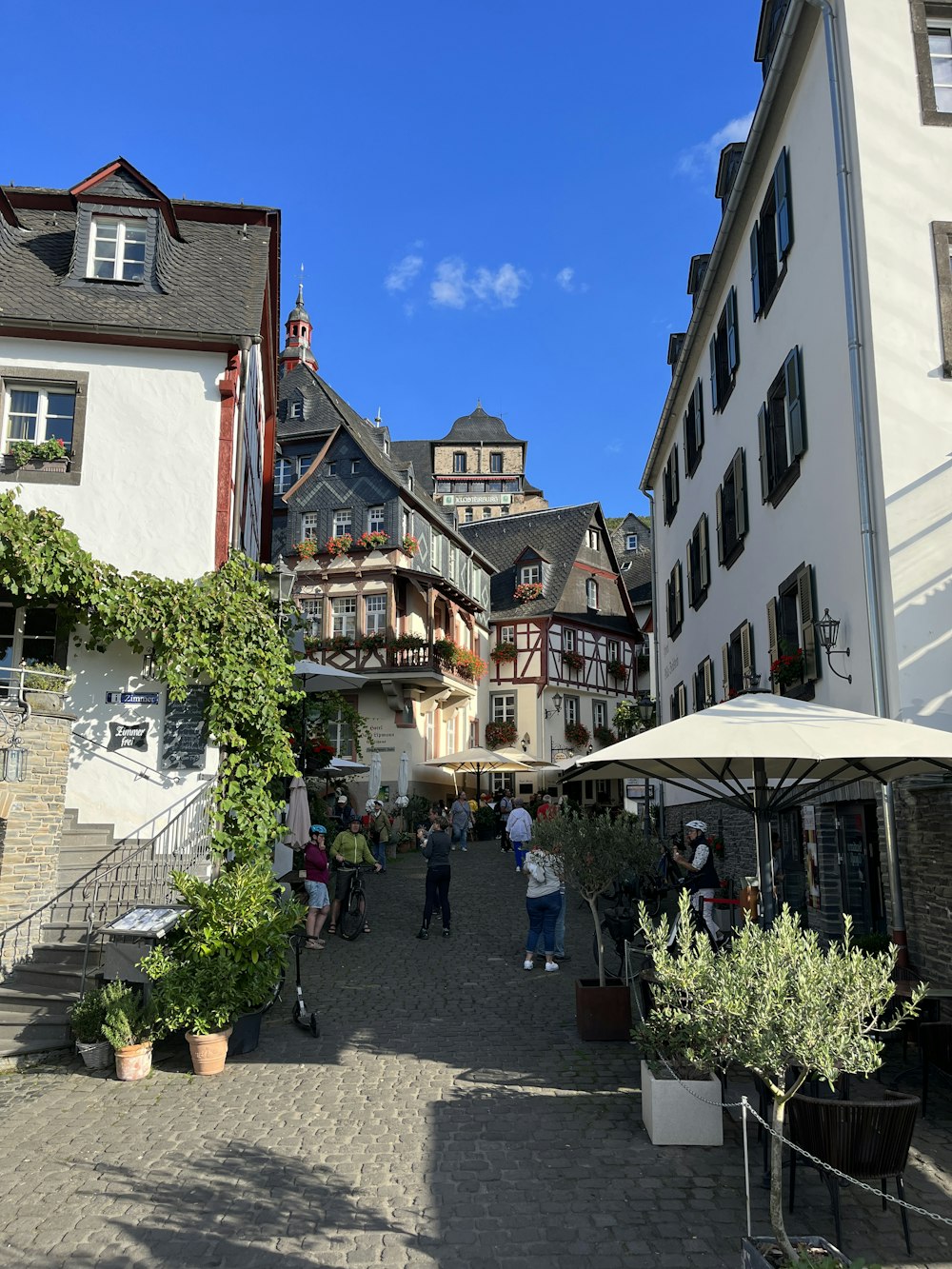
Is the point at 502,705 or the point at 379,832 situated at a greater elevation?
the point at 502,705

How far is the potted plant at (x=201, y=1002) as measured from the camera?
340 inches

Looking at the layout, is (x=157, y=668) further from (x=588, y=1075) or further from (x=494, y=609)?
(x=494, y=609)

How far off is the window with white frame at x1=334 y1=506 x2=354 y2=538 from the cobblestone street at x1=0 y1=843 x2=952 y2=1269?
2731cm

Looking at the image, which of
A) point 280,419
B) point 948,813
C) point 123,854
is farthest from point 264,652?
point 280,419

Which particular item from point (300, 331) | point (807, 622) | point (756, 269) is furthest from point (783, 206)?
point (300, 331)

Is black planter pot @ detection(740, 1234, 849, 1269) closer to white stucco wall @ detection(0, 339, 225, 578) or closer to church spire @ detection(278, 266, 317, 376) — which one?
white stucco wall @ detection(0, 339, 225, 578)

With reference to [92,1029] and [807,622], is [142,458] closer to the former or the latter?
[92,1029]

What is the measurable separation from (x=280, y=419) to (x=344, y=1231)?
37.4 m

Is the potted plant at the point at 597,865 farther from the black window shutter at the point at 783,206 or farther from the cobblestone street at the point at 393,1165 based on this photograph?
the black window shutter at the point at 783,206

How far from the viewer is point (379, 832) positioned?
24062 millimetres

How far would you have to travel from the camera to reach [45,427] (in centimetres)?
1454

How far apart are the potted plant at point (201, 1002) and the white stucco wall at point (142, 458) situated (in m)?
6.43

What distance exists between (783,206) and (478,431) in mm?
70124

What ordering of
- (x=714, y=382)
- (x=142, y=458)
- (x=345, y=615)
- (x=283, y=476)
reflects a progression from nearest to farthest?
(x=142, y=458) → (x=714, y=382) → (x=345, y=615) → (x=283, y=476)
